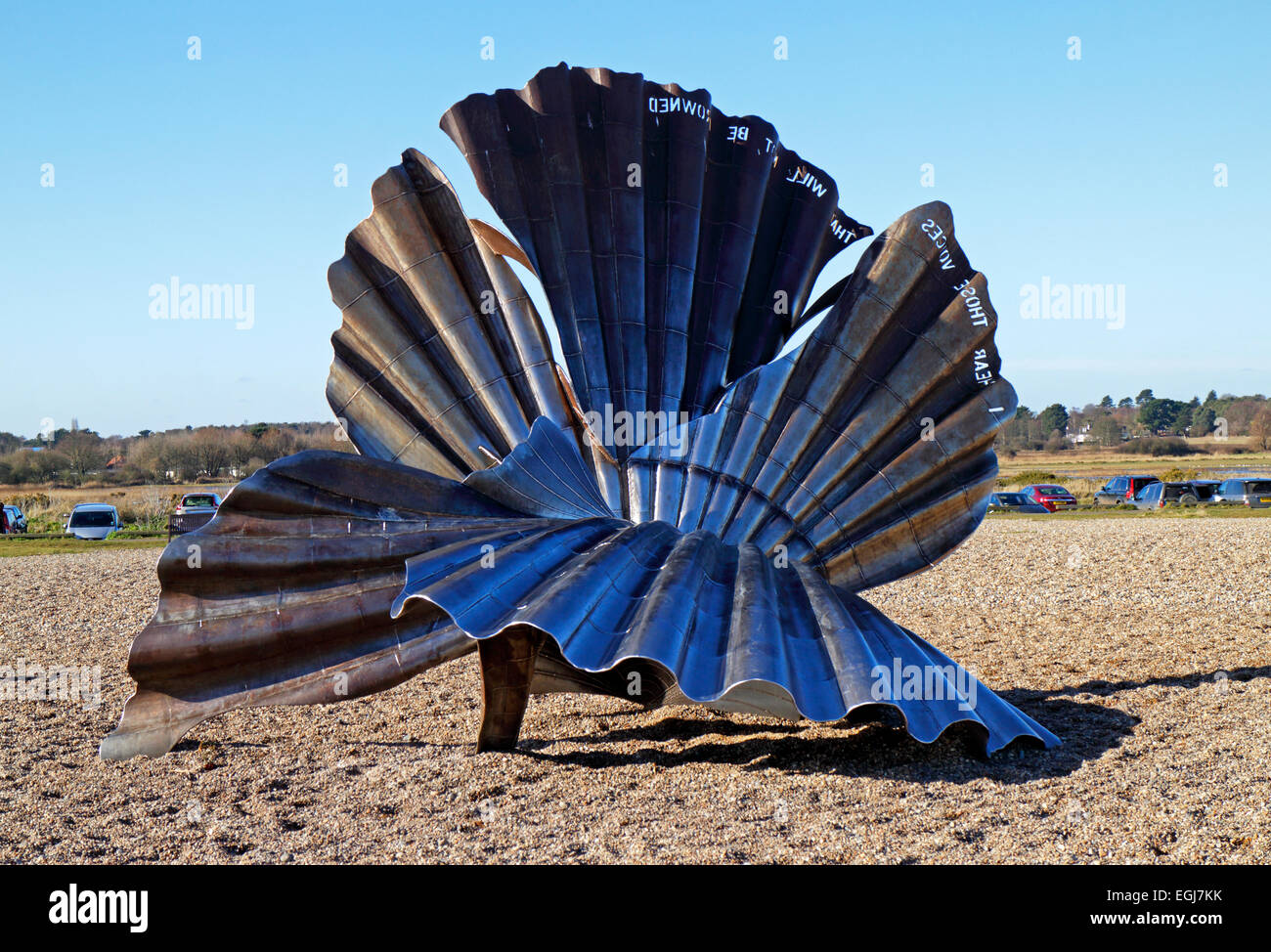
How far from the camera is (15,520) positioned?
35.0 m

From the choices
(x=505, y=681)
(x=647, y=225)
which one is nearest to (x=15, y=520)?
(x=647, y=225)

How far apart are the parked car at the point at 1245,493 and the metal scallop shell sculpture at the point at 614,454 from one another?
29594 millimetres

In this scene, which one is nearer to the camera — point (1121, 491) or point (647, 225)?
point (647, 225)

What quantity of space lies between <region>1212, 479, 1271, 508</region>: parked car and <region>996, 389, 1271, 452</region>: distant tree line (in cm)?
6733

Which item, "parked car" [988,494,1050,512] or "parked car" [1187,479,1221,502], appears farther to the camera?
"parked car" [1187,479,1221,502]

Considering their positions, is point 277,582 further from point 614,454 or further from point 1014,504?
point 1014,504

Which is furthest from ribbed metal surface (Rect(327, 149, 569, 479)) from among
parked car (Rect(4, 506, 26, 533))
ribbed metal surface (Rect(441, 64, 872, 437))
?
parked car (Rect(4, 506, 26, 533))

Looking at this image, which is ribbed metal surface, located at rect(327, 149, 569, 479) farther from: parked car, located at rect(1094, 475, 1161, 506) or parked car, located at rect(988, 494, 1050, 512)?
parked car, located at rect(1094, 475, 1161, 506)

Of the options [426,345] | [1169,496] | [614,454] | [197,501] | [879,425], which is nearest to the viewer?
[879,425]

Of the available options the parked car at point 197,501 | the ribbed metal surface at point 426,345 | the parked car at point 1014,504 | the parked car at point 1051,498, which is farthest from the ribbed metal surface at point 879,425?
the parked car at point 1051,498

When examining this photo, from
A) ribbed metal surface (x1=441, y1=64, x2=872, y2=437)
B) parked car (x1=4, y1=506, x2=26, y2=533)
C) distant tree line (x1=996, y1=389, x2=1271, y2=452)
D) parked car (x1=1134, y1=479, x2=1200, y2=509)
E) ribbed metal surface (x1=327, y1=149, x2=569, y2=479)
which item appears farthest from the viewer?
distant tree line (x1=996, y1=389, x2=1271, y2=452)

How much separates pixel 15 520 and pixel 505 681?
33356 millimetres

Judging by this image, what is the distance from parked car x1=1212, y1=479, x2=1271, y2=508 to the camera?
3503cm

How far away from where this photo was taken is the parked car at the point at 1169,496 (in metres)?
35.8
